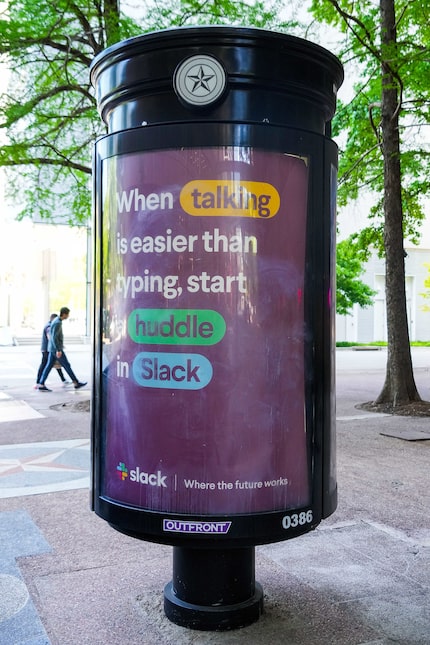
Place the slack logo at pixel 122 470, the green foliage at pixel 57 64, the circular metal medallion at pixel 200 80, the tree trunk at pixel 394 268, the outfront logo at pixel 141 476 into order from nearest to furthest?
1. the circular metal medallion at pixel 200 80
2. the outfront logo at pixel 141 476
3. the slack logo at pixel 122 470
4. the green foliage at pixel 57 64
5. the tree trunk at pixel 394 268

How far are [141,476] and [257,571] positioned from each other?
143 cm

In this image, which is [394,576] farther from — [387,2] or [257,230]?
[387,2]

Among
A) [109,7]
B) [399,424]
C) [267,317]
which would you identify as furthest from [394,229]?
[267,317]

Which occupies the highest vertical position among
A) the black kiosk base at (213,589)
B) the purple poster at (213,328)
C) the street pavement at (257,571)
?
the purple poster at (213,328)

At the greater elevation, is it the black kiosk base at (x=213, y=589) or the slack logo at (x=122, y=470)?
the slack logo at (x=122, y=470)

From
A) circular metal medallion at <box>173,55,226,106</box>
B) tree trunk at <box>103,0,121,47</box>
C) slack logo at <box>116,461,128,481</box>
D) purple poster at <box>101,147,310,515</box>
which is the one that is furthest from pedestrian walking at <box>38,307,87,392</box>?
circular metal medallion at <box>173,55,226,106</box>

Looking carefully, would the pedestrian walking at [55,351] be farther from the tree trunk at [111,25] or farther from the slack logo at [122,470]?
the slack logo at [122,470]

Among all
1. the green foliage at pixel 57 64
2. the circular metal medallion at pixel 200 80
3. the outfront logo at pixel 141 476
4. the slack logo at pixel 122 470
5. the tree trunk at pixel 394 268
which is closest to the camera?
the circular metal medallion at pixel 200 80

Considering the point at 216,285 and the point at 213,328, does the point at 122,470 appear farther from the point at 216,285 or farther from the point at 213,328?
the point at 216,285

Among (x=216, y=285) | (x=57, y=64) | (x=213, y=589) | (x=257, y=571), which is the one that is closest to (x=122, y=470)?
(x=213, y=589)

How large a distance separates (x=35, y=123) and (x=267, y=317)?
9.81 metres

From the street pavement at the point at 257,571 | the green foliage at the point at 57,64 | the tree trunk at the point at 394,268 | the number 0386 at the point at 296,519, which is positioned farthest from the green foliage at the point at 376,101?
the number 0386 at the point at 296,519

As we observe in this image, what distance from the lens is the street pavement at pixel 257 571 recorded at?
320cm

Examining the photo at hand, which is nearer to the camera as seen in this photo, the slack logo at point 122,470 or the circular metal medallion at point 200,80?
the circular metal medallion at point 200,80
